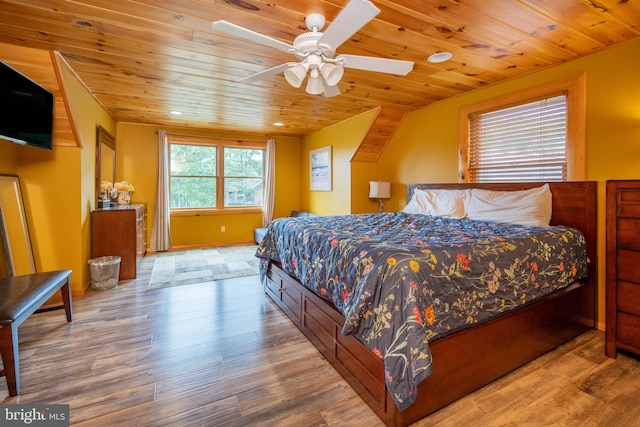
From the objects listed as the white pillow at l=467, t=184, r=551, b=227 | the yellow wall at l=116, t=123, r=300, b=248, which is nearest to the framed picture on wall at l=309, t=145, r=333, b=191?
the yellow wall at l=116, t=123, r=300, b=248

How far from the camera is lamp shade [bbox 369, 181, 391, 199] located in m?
4.56

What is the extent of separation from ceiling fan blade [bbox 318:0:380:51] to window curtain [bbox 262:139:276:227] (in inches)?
183

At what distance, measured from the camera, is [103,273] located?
3.43m

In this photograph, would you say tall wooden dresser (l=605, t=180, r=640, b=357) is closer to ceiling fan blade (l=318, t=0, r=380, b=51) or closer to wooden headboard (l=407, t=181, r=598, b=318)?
wooden headboard (l=407, t=181, r=598, b=318)

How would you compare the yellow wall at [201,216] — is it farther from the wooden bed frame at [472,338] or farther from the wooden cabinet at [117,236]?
the wooden bed frame at [472,338]

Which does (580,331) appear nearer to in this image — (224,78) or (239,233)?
(224,78)

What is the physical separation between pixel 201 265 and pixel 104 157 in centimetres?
204

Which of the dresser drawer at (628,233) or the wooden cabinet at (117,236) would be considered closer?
the dresser drawer at (628,233)

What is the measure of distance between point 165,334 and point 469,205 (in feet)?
10.1

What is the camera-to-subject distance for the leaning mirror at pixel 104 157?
395 centimetres

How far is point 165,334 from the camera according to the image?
2469 mm

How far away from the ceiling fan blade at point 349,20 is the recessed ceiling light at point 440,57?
124 centimetres

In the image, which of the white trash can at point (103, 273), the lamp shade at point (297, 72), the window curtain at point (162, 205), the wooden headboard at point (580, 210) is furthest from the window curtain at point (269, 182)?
the wooden headboard at point (580, 210)

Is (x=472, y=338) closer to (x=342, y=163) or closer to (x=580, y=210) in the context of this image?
(x=580, y=210)
